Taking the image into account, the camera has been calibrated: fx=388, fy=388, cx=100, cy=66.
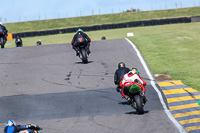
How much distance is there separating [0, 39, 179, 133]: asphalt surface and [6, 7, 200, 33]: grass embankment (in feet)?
127

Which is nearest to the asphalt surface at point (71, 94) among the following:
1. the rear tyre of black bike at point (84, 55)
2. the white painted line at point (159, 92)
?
the white painted line at point (159, 92)

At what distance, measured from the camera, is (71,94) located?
15.7 meters

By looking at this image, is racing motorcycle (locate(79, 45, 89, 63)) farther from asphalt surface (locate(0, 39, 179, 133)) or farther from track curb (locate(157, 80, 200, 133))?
track curb (locate(157, 80, 200, 133))

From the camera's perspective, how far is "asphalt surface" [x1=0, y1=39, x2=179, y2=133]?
11492mm

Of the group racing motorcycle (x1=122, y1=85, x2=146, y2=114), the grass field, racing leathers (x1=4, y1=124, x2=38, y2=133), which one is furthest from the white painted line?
racing leathers (x1=4, y1=124, x2=38, y2=133)

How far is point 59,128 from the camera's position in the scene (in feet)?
37.3

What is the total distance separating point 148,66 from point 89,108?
697cm

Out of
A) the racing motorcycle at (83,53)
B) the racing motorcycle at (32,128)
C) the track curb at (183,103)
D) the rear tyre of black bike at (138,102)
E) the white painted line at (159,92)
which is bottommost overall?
the track curb at (183,103)

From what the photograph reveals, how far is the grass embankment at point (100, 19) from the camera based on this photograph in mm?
63500

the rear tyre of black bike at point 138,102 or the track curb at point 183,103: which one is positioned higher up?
the rear tyre of black bike at point 138,102

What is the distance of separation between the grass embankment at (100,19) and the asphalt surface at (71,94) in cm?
3882

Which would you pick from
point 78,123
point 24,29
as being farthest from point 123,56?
point 24,29

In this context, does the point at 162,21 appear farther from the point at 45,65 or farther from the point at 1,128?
the point at 1,128

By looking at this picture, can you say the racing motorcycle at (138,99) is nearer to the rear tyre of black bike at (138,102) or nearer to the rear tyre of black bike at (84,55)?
the rear tyre of black bike at (138,102)
